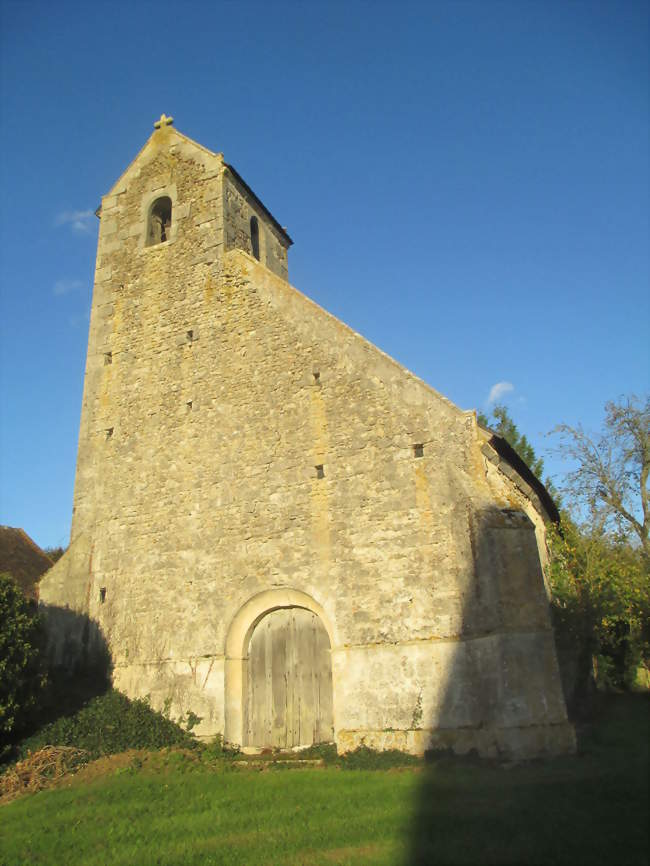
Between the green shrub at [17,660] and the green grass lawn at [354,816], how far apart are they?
4.68 ft

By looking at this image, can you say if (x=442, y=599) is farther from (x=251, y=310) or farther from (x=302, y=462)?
(x=251, y=310)

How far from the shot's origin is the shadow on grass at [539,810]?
17.0 ft

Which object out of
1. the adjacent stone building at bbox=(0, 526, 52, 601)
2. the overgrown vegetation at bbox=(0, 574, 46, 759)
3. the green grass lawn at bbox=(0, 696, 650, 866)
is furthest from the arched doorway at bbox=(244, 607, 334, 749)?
the adjacent stone building at bbox=(0, 526, 52, 601)

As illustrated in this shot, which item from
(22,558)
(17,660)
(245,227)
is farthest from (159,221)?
(22,558)

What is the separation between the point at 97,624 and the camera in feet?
39.3

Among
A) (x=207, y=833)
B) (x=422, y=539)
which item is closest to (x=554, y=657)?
(x=422, y=539)

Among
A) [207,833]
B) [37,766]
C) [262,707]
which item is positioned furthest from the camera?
[262,707]

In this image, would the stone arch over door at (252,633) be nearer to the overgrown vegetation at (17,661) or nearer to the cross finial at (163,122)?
the overgrown vegetation at (17,661)

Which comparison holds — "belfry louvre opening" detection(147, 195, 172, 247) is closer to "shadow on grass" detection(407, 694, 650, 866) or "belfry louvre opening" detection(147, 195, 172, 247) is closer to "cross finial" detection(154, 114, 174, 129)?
"cross finial" detection(154, 114, 174, 129)

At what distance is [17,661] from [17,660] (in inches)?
0.6

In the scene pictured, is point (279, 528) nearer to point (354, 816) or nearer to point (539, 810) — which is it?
point (354, 816)

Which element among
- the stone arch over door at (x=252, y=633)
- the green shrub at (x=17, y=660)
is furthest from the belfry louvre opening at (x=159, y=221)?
the stone arch over door at (x=252, y=633)

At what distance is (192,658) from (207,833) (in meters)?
4.67

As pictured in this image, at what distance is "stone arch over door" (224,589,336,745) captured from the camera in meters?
10.4
